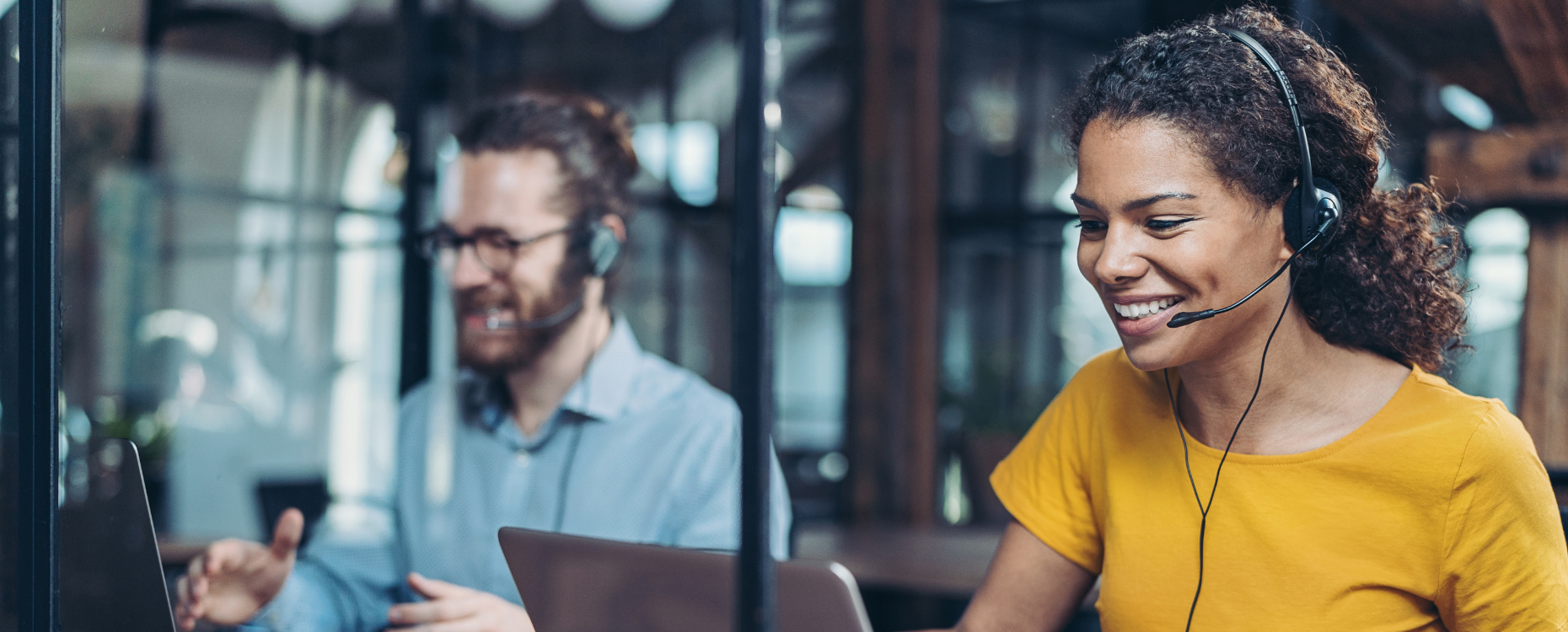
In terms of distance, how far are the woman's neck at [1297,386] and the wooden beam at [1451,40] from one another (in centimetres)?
66

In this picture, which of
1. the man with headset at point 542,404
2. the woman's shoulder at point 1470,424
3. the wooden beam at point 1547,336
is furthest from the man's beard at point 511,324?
the wooden beam at point 1547,336

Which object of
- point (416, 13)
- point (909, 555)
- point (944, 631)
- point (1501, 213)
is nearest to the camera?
point (944, 631)

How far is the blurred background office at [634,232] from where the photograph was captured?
4.62 m

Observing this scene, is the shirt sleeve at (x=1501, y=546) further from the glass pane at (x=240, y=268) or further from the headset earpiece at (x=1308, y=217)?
the glass pane at (x=240, y=268)

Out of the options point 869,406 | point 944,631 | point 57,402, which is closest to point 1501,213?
point 944,631

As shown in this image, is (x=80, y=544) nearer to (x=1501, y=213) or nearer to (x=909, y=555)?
(x=1501, y=213)

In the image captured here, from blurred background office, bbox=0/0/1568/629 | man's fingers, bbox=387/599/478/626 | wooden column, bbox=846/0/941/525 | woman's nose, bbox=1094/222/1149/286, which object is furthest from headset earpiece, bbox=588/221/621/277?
wooden column, bbox=846/0/941/525

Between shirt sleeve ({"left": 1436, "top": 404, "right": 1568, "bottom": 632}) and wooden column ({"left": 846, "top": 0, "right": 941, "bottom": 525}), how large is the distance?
4348mm

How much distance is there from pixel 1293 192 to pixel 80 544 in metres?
1.42

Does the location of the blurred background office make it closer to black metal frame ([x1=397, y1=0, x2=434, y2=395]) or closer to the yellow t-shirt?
black metal frame ([x1=397, y1=0, x2=434, y2=395])

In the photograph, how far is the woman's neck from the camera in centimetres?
114

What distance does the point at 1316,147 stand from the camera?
1118 millimetres

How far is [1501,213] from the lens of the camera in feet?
6.96

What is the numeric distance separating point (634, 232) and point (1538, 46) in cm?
386
